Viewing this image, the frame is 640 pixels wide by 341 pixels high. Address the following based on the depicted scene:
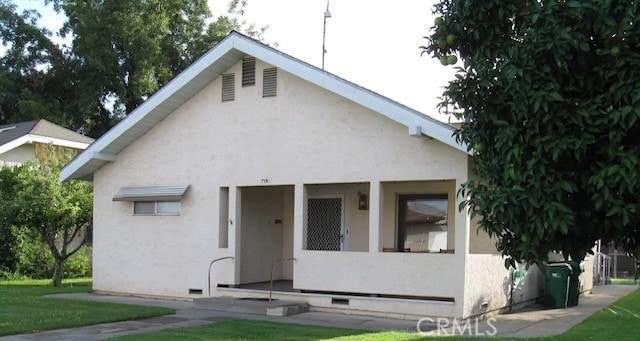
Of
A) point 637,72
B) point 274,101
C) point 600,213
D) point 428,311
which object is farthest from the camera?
point 274,101

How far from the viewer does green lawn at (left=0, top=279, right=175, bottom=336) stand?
11045 millimetres

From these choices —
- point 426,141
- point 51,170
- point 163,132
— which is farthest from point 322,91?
point 51,170

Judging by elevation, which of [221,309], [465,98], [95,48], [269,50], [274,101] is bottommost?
[221,309]

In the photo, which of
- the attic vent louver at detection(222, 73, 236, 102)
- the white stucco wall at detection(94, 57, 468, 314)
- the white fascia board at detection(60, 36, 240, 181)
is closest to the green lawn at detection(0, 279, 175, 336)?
the white stucco wall at detection(94, 57, 468, 314)

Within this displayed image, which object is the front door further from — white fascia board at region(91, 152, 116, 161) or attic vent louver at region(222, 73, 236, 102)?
white fascia board at region(91, 152, 116, 161)

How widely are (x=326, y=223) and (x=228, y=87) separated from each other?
13.0 ft

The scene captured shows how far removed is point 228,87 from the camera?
15.2 m

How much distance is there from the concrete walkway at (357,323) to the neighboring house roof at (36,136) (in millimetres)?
12179

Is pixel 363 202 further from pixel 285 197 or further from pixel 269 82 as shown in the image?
pixel 269 82

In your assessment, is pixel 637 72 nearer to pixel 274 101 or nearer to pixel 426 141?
pixel 426 141

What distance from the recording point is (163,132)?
52.6 feet

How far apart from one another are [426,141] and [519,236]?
7.03m

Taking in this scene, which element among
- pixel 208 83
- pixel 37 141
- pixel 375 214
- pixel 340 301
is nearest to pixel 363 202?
pixel 375 214

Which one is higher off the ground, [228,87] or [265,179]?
[228,87]
